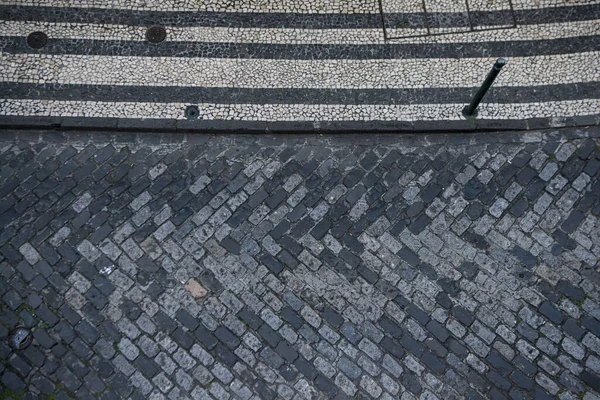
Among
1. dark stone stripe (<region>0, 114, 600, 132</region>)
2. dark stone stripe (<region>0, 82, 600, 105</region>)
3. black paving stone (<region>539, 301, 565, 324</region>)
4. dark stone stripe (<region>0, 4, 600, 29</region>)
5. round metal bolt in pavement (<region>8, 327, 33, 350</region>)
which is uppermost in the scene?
dark stone stripe (<region>0, 4, 600, 29</region>)

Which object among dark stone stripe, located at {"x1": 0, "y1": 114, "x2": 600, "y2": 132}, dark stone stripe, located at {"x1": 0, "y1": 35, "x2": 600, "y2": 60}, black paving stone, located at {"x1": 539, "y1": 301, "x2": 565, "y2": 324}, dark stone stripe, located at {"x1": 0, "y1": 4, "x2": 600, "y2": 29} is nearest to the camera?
black paving stone, located at {"x1": 539, "y1": 301, "x2": 565, "y2": 324}

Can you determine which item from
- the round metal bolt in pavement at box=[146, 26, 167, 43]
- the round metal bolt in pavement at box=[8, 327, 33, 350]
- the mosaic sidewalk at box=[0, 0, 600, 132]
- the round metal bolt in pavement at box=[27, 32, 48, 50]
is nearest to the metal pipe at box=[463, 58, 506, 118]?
the mosaic sidewalk at box=[0, 0, 600, 132]

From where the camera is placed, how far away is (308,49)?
25.7 feet

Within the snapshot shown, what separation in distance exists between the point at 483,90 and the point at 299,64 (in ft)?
Result: 7.90

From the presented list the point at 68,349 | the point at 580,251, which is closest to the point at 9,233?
the point at 68,349

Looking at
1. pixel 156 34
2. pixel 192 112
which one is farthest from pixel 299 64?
pixel 156 34

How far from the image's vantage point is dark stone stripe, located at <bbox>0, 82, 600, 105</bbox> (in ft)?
Result: 24.7

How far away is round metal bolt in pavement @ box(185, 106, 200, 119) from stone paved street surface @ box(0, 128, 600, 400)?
322 mm

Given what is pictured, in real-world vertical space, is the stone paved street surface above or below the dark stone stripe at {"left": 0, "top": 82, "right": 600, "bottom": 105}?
below

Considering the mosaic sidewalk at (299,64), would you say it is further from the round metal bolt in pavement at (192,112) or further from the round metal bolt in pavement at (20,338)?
the round metal bolt in pavement at (20,338)

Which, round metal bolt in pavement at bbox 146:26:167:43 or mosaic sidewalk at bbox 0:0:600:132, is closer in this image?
mosaic sidewalk at bbox 0:0:600:132

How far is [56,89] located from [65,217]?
70.1 inches

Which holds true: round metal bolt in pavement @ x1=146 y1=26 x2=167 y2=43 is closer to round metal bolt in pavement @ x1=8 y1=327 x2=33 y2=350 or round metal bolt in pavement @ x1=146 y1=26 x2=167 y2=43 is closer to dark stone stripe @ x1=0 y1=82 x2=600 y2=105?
dark stone stripe @ x1=0 y1=82 x2=600 y2=105

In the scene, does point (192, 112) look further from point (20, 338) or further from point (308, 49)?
point (20, 338)
